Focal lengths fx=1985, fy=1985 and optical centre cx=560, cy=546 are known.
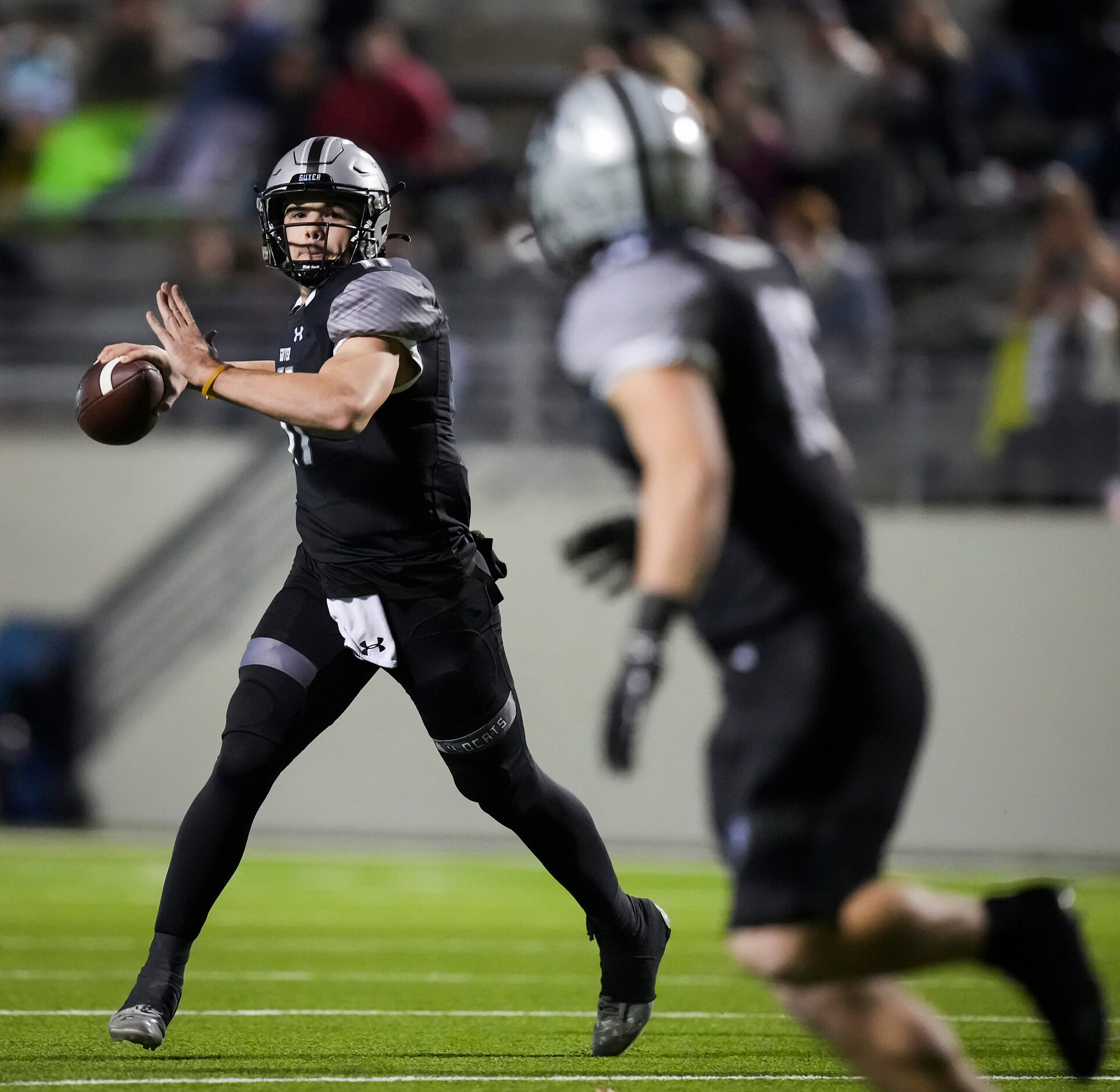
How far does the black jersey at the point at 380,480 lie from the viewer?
14.7ft

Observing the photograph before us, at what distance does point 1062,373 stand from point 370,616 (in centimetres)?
639

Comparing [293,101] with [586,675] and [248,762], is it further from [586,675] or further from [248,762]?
[248,762]

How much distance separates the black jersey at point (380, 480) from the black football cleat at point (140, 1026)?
0.99 metres

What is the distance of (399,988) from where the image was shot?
5875 mm

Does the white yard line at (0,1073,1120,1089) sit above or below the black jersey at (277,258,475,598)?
below

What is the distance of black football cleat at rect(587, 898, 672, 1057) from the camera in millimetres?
4551

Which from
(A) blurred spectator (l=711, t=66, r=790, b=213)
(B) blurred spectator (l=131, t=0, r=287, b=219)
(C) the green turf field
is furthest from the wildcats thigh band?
(B) blurred spectator (l=131, t=0, r=287, b=219)

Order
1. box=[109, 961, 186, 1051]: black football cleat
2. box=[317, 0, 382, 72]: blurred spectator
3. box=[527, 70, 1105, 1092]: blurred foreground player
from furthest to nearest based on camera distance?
box=[317, 0, 382, 72]: blurred spectator, box=[109, 961, 186, 1051]: black football cleat, box=[527, 70, 1105, 1092]: blurred foreground player

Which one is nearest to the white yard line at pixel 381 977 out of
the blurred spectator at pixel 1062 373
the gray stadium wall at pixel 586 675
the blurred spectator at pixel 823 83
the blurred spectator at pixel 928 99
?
the gray stadium wall at pixel 586 675

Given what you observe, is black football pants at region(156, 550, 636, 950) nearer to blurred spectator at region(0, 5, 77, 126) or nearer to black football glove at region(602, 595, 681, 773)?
black football glove at region(602, 595, 681, 773)

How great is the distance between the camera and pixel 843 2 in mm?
13180

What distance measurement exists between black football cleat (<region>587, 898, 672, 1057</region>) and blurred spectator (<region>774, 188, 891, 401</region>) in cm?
597

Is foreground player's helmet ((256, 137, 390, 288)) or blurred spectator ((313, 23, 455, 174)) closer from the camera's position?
foreground player's helmet ((256, 137, 390, 288))

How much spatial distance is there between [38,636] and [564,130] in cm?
870
